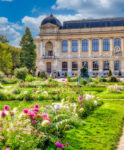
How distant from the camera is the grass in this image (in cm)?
546

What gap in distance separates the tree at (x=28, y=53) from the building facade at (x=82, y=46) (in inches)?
225

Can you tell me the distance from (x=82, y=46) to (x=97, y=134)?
4390 centimetres

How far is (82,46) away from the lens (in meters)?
49.2

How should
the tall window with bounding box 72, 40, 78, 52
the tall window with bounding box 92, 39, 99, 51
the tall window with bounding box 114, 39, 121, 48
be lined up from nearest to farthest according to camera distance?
the tall window with bounding box 114, 39, 121, 48, the tall window with bounding box 92, 39, 99, 51, the tall window with bounding box 72, 40, 78, 52

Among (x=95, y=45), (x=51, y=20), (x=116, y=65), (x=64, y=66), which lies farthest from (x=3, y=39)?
(x=116, y=65)

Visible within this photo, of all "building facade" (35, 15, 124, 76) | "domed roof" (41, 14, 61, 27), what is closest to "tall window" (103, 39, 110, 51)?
"building facade" (35, 15, 124, 76)

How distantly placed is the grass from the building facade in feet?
132

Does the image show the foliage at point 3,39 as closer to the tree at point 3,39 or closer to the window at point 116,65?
the tree at point 3,39

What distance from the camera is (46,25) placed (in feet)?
161

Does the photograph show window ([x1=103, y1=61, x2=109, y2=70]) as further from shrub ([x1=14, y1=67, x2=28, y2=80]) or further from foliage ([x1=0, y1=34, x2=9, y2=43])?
foliage ([x1=0, y1=34, x2=9, y2=43])

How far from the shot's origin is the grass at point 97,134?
5.46 m

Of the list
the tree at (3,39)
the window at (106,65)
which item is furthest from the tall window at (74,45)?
the tree at (3,39)

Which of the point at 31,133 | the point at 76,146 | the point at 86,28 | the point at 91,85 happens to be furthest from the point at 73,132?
the point at 86,28

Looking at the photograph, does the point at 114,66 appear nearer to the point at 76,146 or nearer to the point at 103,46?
the point at 103,46
